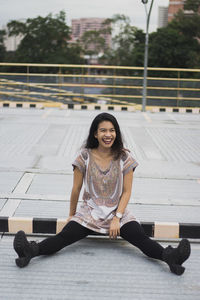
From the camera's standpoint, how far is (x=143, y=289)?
114 inches

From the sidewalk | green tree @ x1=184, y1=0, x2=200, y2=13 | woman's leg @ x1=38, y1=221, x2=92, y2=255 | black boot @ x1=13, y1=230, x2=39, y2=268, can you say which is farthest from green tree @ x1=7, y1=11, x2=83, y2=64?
black boot @ x1=13, y1=230, x2=39, y2=268

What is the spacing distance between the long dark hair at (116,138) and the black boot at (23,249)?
3.05 feet

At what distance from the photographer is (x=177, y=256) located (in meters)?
3.00

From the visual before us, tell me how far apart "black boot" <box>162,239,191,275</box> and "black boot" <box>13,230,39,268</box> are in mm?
964

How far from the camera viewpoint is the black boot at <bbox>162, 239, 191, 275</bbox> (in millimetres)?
2959

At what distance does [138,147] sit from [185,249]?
529 centimetres

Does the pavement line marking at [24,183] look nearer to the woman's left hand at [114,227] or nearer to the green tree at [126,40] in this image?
the woman's left hand at [114,227]

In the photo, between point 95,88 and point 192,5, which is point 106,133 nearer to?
point 95,88

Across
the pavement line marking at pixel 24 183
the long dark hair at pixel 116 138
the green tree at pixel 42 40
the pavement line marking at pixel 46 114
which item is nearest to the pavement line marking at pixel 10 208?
the pavement line marking at pixel 24 183

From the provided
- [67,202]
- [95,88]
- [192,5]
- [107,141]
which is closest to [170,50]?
[192,5]

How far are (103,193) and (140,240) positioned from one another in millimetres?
483

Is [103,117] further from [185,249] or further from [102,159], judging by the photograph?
[185,249]

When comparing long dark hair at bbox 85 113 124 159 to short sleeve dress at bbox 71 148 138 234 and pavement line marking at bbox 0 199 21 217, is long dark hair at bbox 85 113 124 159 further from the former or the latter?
pavement line marking at bbox 0 199 21 217

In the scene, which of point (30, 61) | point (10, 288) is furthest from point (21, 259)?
point (30, 61)
